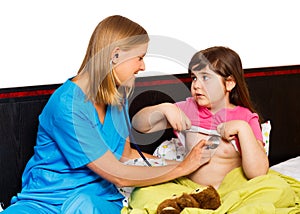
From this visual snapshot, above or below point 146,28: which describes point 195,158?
below

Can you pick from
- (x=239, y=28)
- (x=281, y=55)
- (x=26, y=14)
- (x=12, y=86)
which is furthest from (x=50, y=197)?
(x=281, y=55)

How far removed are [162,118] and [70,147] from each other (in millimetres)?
367

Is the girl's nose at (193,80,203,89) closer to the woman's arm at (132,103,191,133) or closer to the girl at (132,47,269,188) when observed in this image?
the girl at (132,47,269,188)

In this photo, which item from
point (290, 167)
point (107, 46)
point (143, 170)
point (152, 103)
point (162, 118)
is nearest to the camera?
point (107, 46)

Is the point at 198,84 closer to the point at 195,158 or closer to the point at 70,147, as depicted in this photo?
the point at 195,158

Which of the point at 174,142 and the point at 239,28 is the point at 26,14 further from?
the point at 239,28

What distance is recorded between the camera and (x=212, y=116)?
2.03 m

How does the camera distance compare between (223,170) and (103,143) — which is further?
(223,170)

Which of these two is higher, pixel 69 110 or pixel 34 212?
pixel 69 110

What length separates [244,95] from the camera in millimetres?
2084

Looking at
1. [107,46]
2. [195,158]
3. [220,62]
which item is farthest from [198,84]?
[107,46]

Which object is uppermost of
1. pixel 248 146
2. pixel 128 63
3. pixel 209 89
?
pixel 128 63

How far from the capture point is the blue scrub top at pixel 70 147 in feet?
5.92

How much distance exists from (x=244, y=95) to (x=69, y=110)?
67 cm
